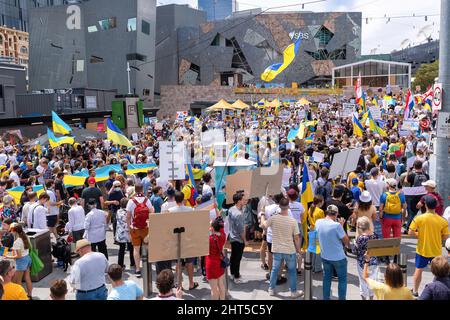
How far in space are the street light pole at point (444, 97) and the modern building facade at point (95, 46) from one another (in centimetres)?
4101

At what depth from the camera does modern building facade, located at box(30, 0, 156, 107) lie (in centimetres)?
4750

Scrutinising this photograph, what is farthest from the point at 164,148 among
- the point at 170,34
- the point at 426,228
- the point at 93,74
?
the point at 170,34

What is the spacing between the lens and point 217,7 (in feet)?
443

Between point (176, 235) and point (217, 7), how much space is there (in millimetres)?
138262

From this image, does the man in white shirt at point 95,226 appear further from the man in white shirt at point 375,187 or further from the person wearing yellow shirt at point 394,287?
the man in white shirt at point 375,187

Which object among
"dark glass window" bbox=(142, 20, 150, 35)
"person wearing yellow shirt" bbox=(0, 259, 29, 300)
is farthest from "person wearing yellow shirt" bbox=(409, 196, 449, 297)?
"dark glass window" bbox=(142, 20, 150, 35)

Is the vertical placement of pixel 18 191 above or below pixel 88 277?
above

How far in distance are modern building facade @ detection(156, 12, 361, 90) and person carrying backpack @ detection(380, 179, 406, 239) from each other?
55.7 metres

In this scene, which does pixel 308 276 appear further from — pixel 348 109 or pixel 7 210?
pixel 348 109

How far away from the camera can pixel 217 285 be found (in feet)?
20.0

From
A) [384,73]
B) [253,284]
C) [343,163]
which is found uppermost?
[384,73]

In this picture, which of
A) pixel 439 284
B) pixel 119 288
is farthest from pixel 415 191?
pixel 119 288

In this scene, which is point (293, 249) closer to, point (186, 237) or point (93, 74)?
point (186, 237)
